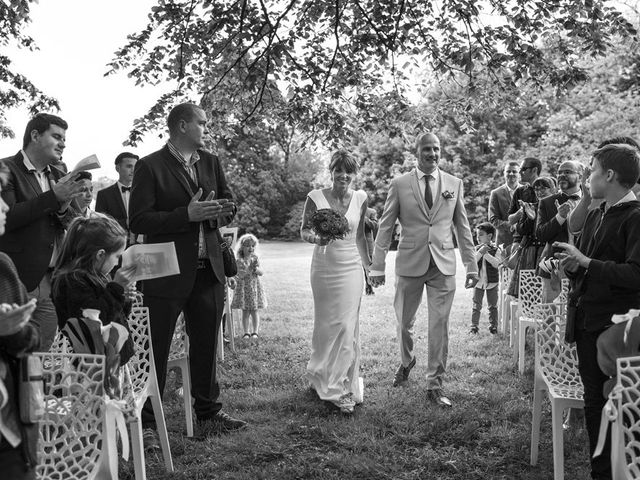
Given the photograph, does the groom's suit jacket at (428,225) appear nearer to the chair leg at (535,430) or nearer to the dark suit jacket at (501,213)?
the chair leg at (535,430)

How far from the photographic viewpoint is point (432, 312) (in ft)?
20.1

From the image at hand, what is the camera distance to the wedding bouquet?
5863 millimetres

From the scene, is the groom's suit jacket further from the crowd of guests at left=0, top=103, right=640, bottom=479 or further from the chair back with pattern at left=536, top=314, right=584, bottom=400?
the chair back with pattern at left=536, top=314, right=584, bottom=400

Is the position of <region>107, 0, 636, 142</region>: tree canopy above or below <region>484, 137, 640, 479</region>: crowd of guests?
above

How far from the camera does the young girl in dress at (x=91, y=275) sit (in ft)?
10.4

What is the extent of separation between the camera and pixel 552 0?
671 cm

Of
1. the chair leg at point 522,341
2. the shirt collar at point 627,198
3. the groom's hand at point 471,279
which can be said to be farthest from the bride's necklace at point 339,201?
the shirt collar at point 627,198

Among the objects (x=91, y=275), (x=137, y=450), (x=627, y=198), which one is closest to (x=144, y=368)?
(x=137, y=450)

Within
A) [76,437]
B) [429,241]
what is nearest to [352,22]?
[429,241]

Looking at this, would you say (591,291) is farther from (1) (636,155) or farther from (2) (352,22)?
(2) (352,22)

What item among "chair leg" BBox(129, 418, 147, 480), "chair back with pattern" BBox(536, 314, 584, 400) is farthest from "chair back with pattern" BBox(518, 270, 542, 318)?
"chair leg" BBox(129, 418, 147, 480)

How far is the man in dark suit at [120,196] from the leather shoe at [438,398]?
351cm

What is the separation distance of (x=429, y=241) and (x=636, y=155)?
9.13 ft

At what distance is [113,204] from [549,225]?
4683mm
